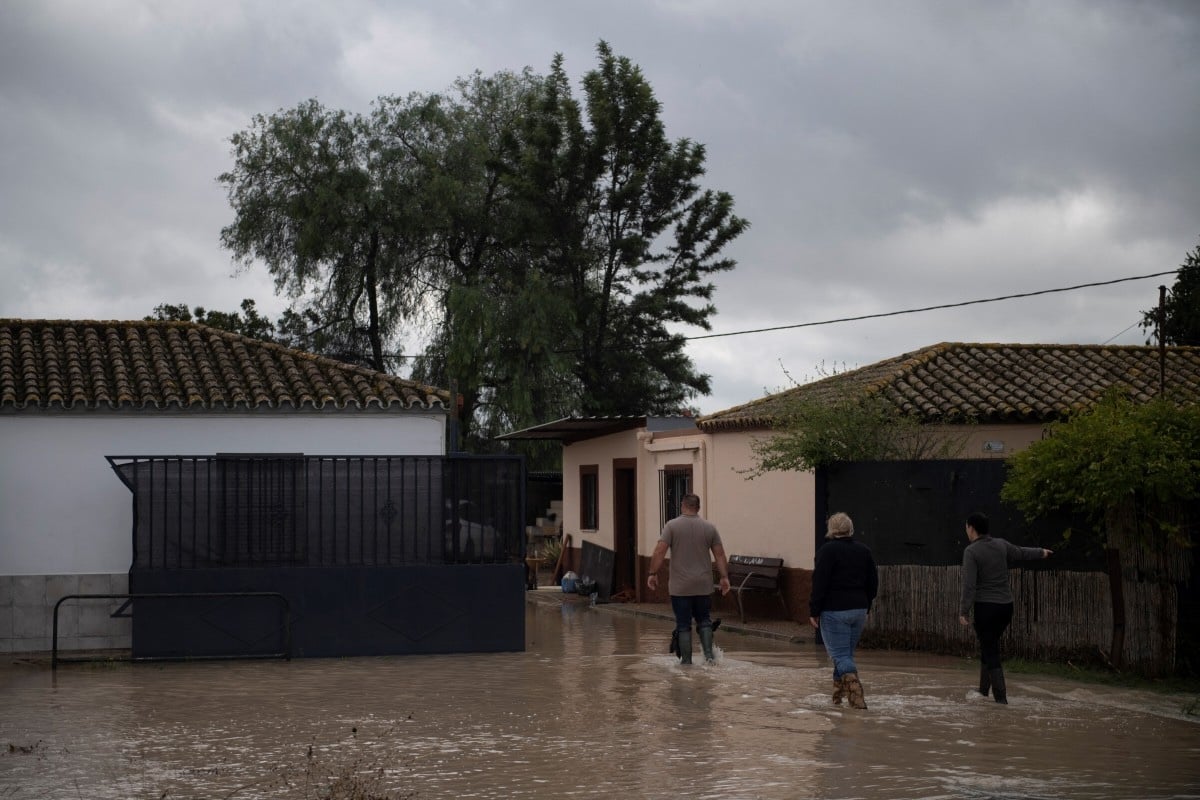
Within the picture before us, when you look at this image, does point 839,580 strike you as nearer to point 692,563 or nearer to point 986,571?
point 986,571

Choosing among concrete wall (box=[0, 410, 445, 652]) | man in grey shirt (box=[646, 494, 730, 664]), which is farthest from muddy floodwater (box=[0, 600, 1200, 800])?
concrete wall (box=[0, 410, 445, 652])

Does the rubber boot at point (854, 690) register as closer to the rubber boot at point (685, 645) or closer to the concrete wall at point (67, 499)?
the rubber boot at point (685, 645)

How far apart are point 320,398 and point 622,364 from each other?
23774mm

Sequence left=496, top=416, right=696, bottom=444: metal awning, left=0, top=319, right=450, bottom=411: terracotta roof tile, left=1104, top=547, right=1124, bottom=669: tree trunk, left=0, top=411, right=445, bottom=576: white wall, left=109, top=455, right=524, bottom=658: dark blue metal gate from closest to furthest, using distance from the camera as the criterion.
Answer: left=1104, top=547, right=1124, bottom=669: tree trunk < left=109, top=455, right=524, bottom=658: dark blue metal gate < left=0, top=411, right=445, bottom=576: white wall < left=0, top=319, right=450, bottom=411: terracotta roof tile < left=496, top=416, right=696, bottom=444: metal awning

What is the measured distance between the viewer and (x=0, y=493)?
17984 millimetres

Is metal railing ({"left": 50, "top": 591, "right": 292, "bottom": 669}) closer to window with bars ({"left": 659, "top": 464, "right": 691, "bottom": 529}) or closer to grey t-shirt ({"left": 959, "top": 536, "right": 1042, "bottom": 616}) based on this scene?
grey t-shirt ({"left": 959, "top": 536, "right": 1042, "bottom": 616})

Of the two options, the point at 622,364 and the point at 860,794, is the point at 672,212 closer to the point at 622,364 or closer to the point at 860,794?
the point at 622,364

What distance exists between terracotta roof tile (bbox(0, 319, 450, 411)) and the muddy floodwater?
3.62 m

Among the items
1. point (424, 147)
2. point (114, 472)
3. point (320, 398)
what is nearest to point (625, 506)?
point (320, 398)

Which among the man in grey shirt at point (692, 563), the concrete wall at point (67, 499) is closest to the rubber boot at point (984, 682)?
the man in grey shirt at point (692, 563)

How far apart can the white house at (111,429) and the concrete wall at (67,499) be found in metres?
0.01

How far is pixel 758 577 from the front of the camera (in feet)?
72.1

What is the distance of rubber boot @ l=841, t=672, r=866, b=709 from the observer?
41.4 ft

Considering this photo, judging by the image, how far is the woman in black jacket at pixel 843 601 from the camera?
1259 centimetres
